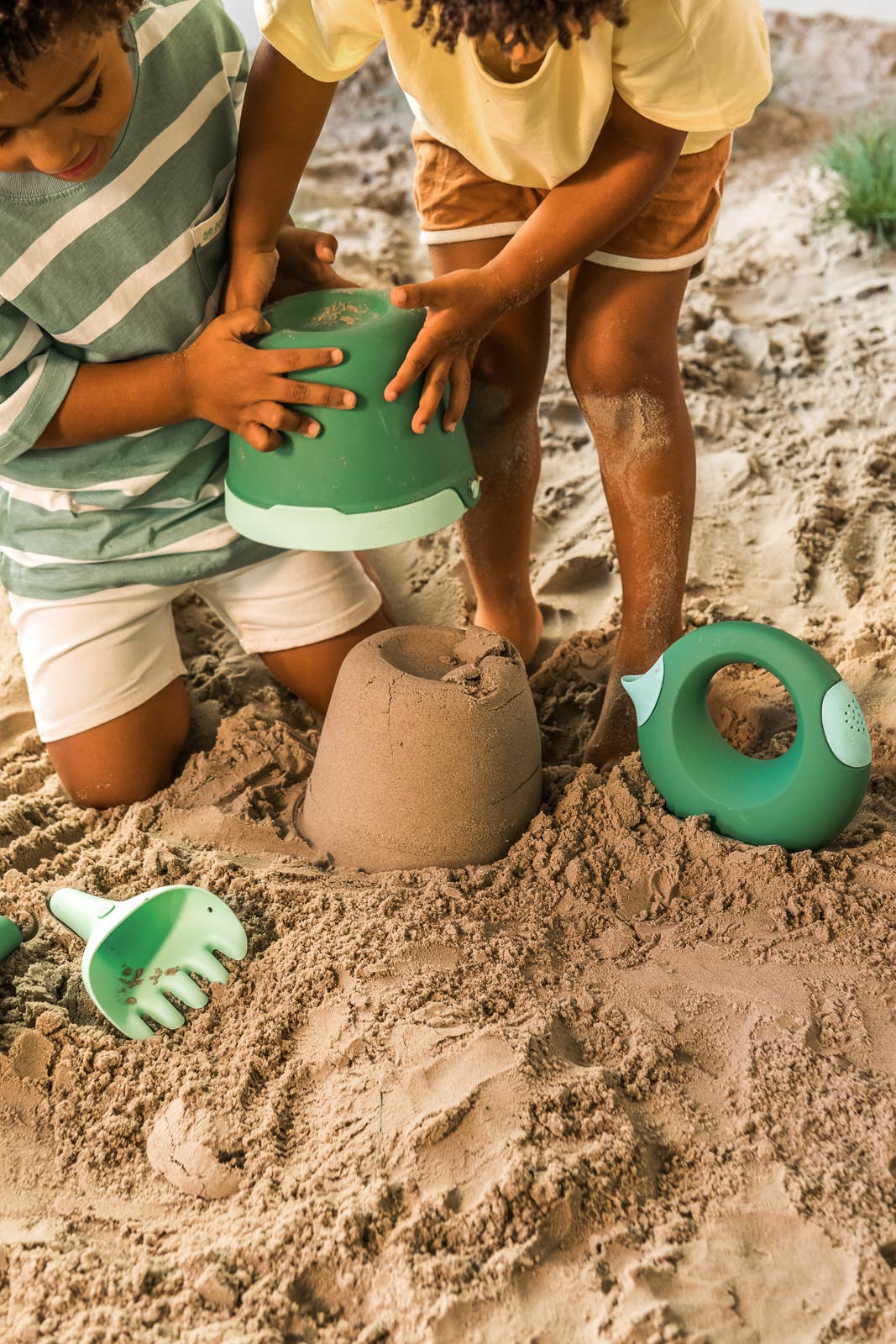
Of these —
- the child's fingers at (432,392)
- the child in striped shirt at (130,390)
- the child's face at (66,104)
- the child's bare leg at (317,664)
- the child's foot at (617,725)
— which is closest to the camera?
the child's face at (66,104)

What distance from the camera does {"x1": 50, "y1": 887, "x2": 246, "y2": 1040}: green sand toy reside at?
44.3 inches

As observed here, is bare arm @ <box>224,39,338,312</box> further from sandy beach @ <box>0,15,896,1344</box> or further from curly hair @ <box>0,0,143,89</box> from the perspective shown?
sandy beach @ <box>0,15,896,1344</box>

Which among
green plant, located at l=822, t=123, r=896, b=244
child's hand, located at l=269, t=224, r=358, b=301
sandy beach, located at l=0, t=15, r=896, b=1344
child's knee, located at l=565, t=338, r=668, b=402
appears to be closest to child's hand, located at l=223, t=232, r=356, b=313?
child's hand, located at l=269, t=224, r=358, b=301

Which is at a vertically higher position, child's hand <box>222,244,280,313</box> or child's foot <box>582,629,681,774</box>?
child's hand <box>222,244,280,313</box>

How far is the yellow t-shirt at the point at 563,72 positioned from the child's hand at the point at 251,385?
0.98ft

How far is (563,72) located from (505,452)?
19.0 inches

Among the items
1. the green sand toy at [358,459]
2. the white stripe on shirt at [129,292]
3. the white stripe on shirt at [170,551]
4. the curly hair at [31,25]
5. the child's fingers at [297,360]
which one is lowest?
the white stripe on shirt at [170,551]

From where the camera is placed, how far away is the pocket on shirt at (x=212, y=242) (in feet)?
4.42

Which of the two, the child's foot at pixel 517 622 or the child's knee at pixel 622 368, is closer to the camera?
the child's knee at pixel 622 368

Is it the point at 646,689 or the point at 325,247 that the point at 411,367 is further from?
the point at 646,689

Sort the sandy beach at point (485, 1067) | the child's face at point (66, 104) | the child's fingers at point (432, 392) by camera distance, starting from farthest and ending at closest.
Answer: the child's fingers at point (432, 392) < the child's face at point (66, 104) < the sandy beach at point (485, 1067)

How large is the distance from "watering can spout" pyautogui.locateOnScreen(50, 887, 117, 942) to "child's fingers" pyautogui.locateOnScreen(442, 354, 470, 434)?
63 centimetres

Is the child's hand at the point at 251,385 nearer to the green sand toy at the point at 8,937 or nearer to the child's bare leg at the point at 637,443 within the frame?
the child's bare leg at the point at 637,443

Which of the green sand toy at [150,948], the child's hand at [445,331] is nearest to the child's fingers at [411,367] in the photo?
the child's hand at [445,331]
